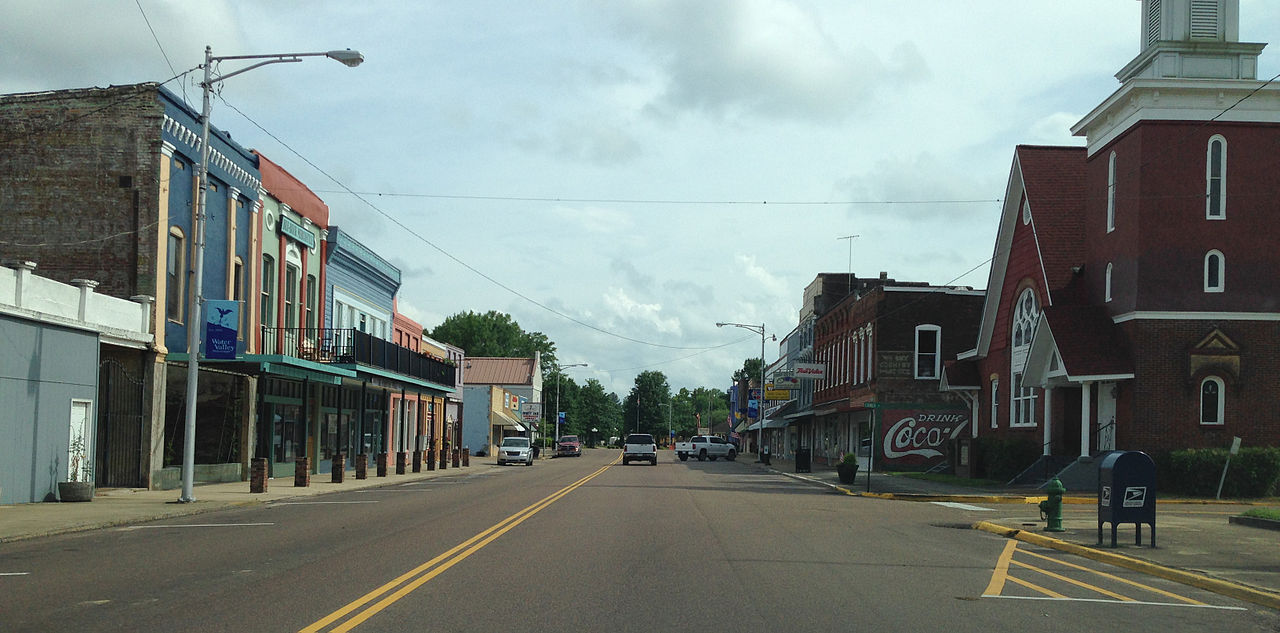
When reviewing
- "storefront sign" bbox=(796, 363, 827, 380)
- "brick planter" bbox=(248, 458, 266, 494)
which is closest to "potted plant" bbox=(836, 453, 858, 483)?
"brick planter" bbox=(248, 458, 266, 494)

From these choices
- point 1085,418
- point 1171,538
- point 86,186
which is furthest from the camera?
point 1085,418

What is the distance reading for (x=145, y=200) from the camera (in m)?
26.8

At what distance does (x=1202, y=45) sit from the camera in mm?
30922

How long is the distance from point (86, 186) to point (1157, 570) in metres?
24.9

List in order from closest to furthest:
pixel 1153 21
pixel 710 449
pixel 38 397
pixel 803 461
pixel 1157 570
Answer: pixel 1157 570 → pixel 38 397 → pixel 1153 21 → pixel 803 461 → pixel 710 449

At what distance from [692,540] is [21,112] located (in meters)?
21.4

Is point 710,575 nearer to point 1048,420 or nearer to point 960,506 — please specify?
point 960,506

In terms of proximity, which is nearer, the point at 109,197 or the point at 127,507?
the point at 127,507

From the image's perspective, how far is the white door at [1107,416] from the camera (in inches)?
1239

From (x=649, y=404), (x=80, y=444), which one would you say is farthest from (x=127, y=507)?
(x=649, y=404)

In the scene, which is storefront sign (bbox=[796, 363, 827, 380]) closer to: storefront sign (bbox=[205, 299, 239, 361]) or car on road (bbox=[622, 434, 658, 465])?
car on road (bbox=[622, 434, 658, 465])

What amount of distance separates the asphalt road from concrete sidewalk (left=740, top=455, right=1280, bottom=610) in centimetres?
45

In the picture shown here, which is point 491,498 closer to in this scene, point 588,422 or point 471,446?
point 471,446

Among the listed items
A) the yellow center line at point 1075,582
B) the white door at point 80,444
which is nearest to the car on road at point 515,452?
the white door at point 80,444
